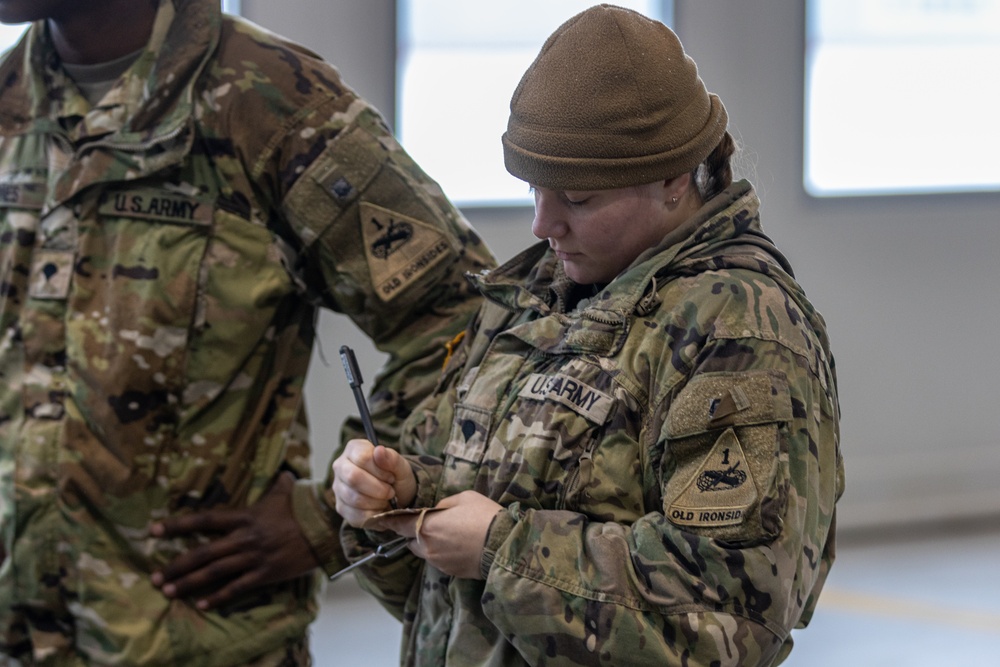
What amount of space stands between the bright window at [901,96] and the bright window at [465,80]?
993 millimetres

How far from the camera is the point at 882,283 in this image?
159 inches

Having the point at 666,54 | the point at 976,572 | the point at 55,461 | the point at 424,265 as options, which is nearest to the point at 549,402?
the point at 666,54

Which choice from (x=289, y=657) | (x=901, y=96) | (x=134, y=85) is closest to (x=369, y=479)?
(x=289, y=657)

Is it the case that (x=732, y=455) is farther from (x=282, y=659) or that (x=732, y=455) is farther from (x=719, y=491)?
(x=282, y=659)

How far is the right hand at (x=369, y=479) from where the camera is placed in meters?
1.18

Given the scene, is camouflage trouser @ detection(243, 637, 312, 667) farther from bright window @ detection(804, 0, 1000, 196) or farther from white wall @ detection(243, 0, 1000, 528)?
bright window @ detection(804, 0, 1000, 196)

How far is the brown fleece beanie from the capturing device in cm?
107

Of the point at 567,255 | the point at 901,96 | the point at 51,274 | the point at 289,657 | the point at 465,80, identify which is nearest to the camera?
the point at 567,255

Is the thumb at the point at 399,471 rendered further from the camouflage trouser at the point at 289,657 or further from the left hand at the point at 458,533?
the camouflage trouser at the point at 289,657

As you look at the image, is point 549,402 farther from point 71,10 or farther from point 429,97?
point 429,97

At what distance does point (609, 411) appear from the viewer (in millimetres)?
1066

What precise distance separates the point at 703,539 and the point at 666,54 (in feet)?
1.49

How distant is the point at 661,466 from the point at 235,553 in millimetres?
686

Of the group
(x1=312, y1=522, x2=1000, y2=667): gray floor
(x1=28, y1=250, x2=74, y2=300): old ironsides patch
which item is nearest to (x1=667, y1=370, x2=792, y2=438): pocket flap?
(x1=28, y1=250, x2=74, y2=300): old ironsides patch
